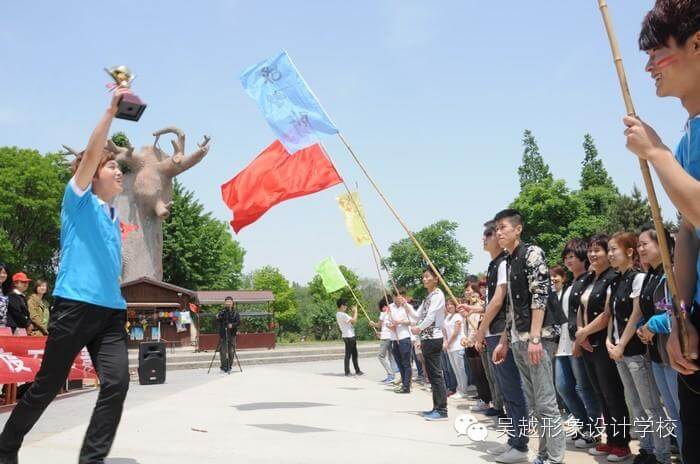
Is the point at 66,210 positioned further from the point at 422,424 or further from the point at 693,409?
the point at 422,424

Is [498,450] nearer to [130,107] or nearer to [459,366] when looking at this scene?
[130,107]

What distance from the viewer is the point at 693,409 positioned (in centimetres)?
221

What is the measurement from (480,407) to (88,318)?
6.95 meters

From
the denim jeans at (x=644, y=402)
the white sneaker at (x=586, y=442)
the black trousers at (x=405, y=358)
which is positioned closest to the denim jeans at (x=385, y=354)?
the black trousers at (x=405, y=358)

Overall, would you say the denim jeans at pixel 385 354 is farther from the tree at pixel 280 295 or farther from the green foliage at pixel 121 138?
the tree at pixel 280 295

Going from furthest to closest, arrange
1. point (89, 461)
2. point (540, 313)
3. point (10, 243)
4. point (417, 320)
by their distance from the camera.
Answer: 1. point (10, 243)
2. point (417, 320)
3. point (540, 313)
4. point (89, 461)

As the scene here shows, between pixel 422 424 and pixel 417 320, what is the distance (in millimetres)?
1826

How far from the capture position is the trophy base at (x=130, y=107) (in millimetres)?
3916

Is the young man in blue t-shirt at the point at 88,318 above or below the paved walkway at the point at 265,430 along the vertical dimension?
above

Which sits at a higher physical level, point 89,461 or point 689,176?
point 689,176

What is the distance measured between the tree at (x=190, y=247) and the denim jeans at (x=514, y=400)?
41039 millimetres

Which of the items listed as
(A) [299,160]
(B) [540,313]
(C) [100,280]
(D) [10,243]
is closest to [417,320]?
(A) [299,160]

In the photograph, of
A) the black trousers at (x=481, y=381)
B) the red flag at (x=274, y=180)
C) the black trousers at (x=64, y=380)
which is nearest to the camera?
the black trousers at (x=64, y=380)

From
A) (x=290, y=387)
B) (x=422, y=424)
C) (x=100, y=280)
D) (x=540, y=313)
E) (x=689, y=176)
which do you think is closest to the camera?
(x=689, y=176)
